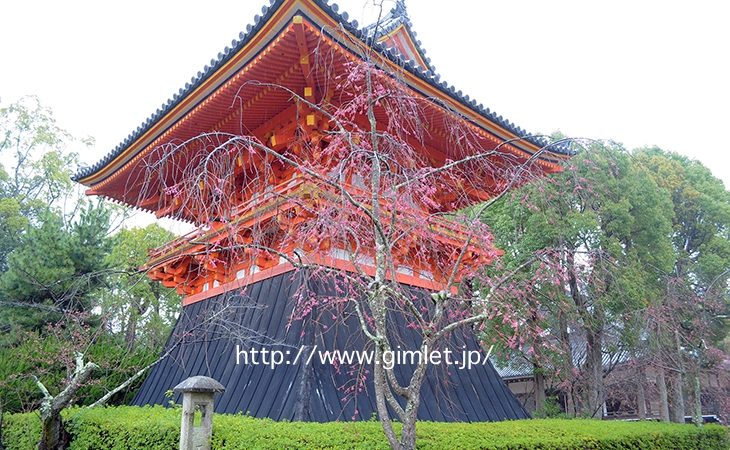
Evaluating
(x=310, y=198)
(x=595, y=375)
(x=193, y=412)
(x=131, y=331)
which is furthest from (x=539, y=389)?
(x=193, y=412)

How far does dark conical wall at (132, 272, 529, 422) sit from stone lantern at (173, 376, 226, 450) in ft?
3.51

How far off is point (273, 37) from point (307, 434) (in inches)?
174

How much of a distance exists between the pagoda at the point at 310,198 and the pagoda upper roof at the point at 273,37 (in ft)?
0.08

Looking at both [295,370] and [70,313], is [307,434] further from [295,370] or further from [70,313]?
[70,313]

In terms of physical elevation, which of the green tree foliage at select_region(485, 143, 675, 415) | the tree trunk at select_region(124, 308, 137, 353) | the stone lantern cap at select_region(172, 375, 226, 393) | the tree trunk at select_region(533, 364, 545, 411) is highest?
the green tree foliage at select_region(485, 143, 675, 415)

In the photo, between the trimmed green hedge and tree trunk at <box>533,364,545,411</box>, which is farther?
tree trunk at <box>533,364,545,411</box>

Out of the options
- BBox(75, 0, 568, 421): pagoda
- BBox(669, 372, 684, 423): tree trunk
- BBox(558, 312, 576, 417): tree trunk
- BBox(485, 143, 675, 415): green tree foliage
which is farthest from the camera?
BBox(485, 143, 675, 415): green tree foliage

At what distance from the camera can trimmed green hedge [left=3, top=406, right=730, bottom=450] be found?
4602 millimetres

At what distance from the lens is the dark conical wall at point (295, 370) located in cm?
602

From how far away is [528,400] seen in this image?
20.7 meters

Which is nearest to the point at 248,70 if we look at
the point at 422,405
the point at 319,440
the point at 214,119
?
the point at 214,119

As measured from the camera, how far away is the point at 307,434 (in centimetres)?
458

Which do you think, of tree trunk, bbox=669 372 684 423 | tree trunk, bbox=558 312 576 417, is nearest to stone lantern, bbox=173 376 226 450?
tree trunk, bbox=558 312 576 417

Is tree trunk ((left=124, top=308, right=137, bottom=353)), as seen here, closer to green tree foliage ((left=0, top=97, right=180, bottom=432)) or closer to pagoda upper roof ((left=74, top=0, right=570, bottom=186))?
green tree foliage ((left=0, top=97, right=180, bottom=432))
